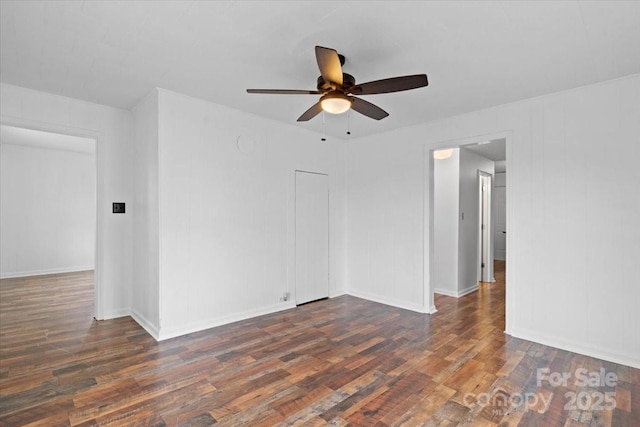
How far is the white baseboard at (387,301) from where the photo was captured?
461cm

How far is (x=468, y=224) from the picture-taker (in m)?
5.79

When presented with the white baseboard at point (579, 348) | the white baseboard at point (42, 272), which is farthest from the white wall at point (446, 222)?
the white baseboard at point (42, 272)

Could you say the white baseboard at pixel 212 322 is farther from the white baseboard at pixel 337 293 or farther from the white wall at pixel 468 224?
the white wall at pixel 468 224

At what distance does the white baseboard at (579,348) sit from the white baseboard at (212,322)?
301 centimetres

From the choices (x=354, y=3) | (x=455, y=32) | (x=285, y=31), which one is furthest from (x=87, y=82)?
(x=455, y=32)

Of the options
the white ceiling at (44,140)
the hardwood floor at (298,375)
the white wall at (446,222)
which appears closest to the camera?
the hardwood floor at (298,375)

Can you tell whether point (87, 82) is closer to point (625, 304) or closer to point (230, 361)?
point (230, 361)

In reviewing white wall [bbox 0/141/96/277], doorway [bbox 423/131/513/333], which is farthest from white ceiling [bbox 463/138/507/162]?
white wall [bbox 0/141/96/277]

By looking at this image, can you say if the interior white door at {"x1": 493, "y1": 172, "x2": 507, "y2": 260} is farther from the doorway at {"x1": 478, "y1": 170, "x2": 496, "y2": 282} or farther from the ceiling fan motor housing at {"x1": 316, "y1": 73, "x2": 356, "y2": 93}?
the ceiling fan motor housing at {"x1": 316, "y1": 73, "x2": 356, "y2": 93}

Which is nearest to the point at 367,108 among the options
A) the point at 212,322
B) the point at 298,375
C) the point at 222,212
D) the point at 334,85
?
the point at 334,85

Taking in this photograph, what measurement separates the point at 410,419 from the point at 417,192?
10.3 ft

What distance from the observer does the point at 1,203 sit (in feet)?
21.6

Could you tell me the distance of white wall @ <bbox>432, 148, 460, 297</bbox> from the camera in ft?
18.0

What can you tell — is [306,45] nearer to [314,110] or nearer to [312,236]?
[314,110]
